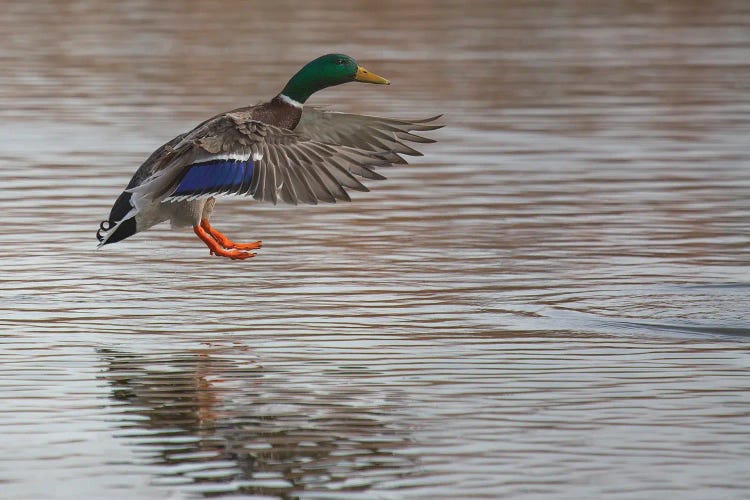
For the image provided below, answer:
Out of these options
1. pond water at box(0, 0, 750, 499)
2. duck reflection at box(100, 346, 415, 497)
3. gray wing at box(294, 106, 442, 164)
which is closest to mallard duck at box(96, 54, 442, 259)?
gray wing at box(294, 106, 442, 164)

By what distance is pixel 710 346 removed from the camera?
1116 centimetres

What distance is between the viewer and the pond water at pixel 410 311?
848 cm

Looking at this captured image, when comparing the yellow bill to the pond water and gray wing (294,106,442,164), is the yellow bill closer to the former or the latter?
gray wing (294,106,442,164)

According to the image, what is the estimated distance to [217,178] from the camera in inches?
476

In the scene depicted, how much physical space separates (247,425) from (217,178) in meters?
3.25

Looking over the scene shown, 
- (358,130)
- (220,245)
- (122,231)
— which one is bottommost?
(220,245)

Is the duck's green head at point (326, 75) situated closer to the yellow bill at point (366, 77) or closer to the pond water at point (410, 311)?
the yellow bill at point (366, 77)

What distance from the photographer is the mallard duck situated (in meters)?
12.0

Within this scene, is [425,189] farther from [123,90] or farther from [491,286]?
[123,90]

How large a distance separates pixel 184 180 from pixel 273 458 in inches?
159

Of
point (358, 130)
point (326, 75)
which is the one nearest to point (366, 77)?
point (326, 75)

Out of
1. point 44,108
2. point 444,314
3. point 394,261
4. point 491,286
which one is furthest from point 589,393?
point 44,108

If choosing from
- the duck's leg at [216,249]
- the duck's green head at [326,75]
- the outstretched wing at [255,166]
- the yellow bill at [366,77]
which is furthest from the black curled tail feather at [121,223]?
the yellow bill at [366,77]

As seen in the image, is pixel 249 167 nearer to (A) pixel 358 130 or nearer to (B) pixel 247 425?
(A) pixel 358 130
